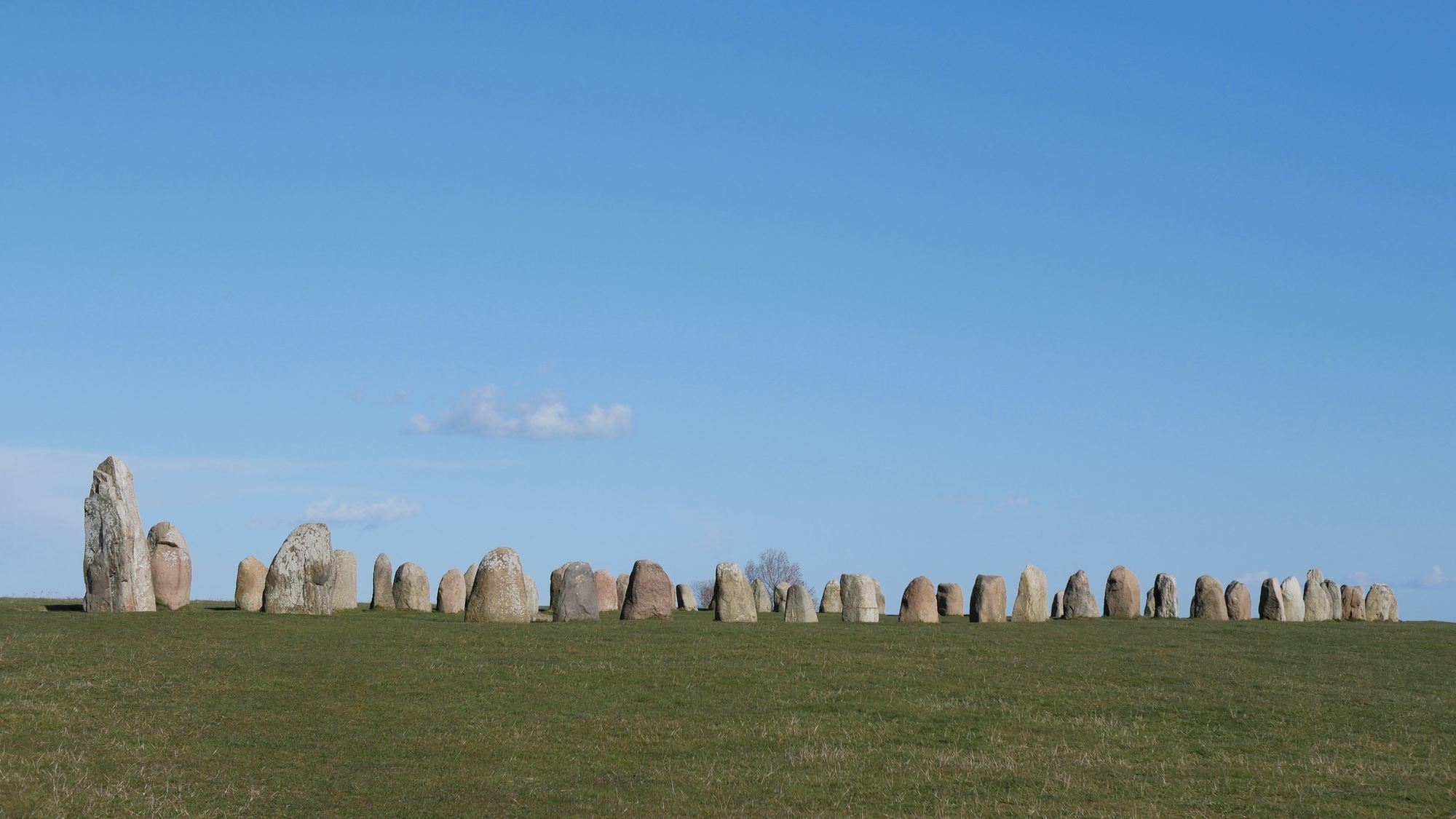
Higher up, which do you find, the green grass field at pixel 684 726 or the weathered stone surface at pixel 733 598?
the weathered stone surface at pixel 733 598

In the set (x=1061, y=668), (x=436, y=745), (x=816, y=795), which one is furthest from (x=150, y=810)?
(x=1061, y=668)

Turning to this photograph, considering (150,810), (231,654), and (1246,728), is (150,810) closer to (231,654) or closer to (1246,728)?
(231,654)

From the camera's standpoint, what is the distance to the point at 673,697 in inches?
666

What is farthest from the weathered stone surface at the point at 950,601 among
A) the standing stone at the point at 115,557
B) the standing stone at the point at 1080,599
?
the standing stone at the point at 115,557

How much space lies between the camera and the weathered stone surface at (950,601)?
110 feet

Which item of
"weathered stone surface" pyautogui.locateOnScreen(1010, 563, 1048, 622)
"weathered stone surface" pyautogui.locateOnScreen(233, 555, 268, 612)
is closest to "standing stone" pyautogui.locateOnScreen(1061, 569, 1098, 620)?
"weathered stone surface" pyautogui.locateOnScreen(1010, 563, 1048, 622)

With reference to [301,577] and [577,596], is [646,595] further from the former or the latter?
[301,577]

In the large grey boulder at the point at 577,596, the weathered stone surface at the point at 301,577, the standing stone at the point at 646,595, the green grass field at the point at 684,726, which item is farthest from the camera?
the standing stone at the point at 646,595

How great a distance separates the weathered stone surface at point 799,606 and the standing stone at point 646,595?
3030 millimetres

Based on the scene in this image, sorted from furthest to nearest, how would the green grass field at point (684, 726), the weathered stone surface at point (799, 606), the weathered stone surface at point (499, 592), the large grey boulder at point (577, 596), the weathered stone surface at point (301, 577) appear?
1. the weathered stone surface at point (799, 606)
2. the large grey boulder at point (577, 596)
3. the weathered stone surface at point (301, 577)
4. the weathered stone surface at point (499, 592)
5. the green grass field at point (684, 726)

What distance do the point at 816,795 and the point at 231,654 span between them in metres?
10.7

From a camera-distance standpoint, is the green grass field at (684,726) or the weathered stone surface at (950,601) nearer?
the green grass field at (684,726)

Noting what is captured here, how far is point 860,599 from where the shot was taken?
31.4 meters

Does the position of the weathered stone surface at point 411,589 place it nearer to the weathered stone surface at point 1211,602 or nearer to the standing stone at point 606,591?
the standing stone at point 606,591
